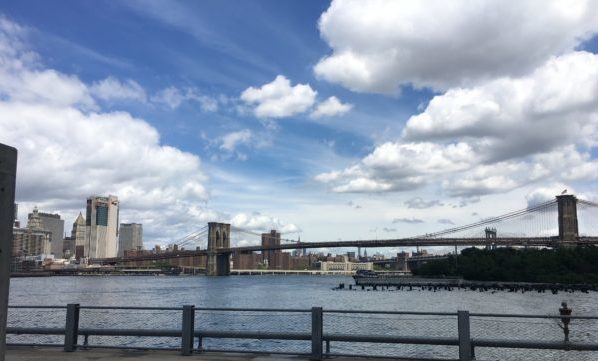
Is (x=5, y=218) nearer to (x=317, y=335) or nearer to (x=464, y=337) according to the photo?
(x=317, y=335)

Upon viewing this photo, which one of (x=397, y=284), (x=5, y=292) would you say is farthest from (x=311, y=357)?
(x=397, y=284)

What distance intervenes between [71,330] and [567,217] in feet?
568

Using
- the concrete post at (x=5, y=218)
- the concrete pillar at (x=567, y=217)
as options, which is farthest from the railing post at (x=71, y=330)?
the concrete pillar at (x=567, y=217)

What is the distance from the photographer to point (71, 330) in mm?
13805

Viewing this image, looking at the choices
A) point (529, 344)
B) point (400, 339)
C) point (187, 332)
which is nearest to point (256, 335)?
point (187, 332)

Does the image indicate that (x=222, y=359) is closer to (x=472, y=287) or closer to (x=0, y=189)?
(x=0, y=189)

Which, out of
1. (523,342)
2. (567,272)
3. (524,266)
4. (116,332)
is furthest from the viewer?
(524,266)

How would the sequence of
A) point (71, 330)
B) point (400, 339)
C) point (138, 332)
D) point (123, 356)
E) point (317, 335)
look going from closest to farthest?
1. point (400, 339)
2. point (317, 335)
3. point (123, 356)
4. point (71, 330)
5. point (138, 332)

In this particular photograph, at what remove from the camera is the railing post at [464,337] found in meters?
11.6

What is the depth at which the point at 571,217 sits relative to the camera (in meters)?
166

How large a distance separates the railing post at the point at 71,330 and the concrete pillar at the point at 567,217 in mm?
165600

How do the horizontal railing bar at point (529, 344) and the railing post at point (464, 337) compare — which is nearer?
the horizontal railing bar at point (529, 344)

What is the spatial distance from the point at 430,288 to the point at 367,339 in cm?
11748

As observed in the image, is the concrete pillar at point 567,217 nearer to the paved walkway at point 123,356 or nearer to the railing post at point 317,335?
the railing post at point 317,335
